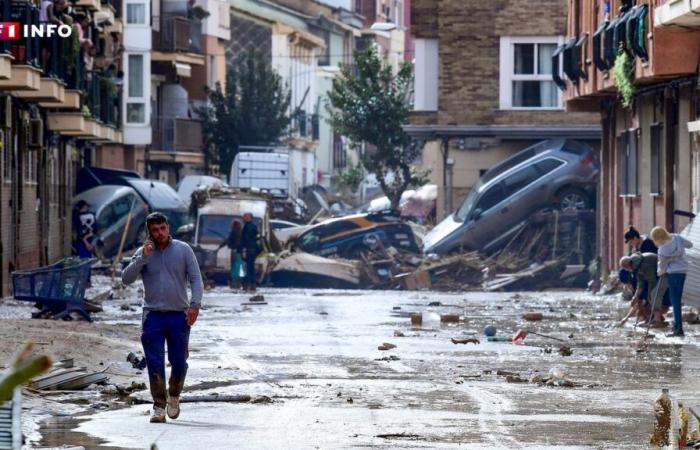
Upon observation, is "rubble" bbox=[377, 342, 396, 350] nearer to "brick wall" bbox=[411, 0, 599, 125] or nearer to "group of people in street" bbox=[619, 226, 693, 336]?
"group of people in street" bbox=[619, 226, 693, 336]

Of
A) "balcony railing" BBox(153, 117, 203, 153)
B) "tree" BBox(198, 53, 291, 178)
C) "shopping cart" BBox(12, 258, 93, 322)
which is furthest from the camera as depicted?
"tree" BBox(198, 53, 291, 178)

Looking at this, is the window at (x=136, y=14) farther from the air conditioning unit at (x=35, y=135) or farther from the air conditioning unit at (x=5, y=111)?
the air conditioning unit at (x=5, y=111)

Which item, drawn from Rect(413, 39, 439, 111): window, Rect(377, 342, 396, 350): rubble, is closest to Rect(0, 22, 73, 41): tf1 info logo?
Rect(377, 342, 396, 350): rubble

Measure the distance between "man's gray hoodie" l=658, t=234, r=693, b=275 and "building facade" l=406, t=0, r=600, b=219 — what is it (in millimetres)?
27154

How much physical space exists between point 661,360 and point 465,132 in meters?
32.8

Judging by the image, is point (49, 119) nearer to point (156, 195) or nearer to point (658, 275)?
point (156, 195)

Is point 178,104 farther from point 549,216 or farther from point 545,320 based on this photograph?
point 545,320

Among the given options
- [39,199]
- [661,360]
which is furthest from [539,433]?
[39,199]

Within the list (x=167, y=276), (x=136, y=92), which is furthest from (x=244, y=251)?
(x=167, y=276)

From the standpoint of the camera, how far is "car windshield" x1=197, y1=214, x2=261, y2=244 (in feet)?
138

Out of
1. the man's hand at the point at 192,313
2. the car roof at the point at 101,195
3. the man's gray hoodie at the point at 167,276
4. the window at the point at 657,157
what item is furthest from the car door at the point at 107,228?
the man's hand at the point at 192,313

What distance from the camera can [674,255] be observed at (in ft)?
77.3

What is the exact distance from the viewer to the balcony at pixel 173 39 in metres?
65.5

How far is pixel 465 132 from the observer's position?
51.3m
